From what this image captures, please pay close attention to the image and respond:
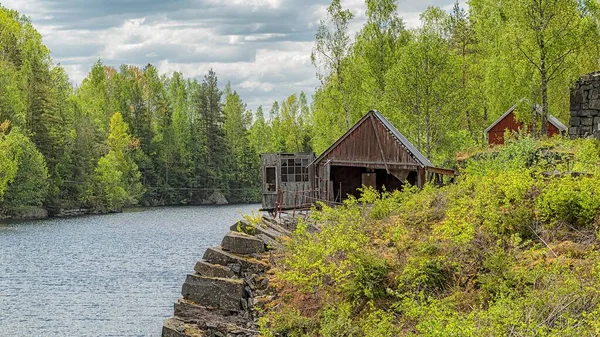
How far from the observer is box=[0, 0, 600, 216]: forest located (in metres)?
39.0

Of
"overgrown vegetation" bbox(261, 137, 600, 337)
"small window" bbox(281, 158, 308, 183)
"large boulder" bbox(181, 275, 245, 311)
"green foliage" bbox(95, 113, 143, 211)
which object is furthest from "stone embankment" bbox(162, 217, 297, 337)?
"green foliage" bbox(95, 113, 143, 211)

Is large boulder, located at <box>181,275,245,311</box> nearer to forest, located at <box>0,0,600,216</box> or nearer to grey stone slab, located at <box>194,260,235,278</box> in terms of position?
grey stone slab, located at <box>194,260,235,278</box>

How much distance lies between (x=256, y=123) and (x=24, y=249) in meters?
91.9

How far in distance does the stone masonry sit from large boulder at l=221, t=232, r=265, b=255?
12245 millimetres

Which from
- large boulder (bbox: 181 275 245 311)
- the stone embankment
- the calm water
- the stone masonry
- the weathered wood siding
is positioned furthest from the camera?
the weathered wood siding

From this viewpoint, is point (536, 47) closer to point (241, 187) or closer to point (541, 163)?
point (541, 163)

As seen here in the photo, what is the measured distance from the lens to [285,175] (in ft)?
149

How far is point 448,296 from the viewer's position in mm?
14664

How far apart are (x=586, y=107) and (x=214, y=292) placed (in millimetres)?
15379

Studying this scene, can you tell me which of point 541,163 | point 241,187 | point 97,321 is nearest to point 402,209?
point 541,163

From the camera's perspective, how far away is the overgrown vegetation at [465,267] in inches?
485

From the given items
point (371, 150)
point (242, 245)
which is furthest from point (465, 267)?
point (371, 150)

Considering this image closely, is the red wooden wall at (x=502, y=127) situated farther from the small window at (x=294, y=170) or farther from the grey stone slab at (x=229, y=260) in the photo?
the grey stone slab at (x=229, y=260)

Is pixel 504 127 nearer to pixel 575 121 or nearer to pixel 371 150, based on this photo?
pixel 371 150
